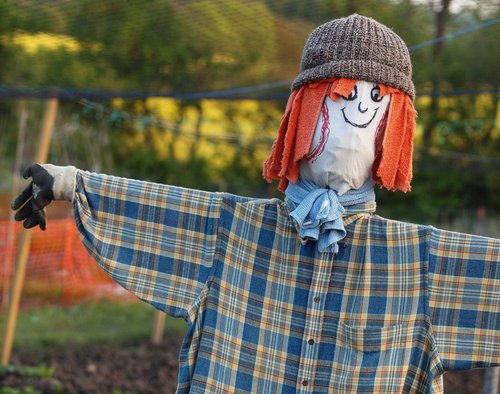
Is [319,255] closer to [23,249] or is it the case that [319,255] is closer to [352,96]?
[352,96]

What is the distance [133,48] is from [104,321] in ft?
9.35

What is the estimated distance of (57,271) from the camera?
9.16 meters

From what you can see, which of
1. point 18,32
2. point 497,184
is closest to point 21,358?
point 18,32

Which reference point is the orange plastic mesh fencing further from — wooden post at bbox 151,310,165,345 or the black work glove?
the black work glove

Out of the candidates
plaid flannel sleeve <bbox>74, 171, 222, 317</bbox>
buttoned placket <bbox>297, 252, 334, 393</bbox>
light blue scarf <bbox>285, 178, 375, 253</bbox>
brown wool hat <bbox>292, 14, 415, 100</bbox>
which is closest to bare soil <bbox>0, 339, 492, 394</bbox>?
plaid flannel sleeve <bbox>74, 171, 222, 317</bbox>

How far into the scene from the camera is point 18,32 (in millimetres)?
5219

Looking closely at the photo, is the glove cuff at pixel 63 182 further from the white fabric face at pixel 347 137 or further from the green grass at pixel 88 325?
the green grass at pixel 88 325

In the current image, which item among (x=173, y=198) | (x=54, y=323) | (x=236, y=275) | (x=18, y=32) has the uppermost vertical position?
(x=18, y=32)

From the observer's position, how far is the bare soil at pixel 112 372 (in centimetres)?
509

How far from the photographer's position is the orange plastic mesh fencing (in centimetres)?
880

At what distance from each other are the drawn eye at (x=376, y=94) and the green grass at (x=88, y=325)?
14.8 feet

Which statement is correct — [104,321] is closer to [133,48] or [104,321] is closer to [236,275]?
[133,48]

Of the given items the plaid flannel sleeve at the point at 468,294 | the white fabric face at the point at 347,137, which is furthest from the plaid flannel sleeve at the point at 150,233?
the plaid flannel sleeve at the point at 468,294

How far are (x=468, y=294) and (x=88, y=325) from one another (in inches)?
220
